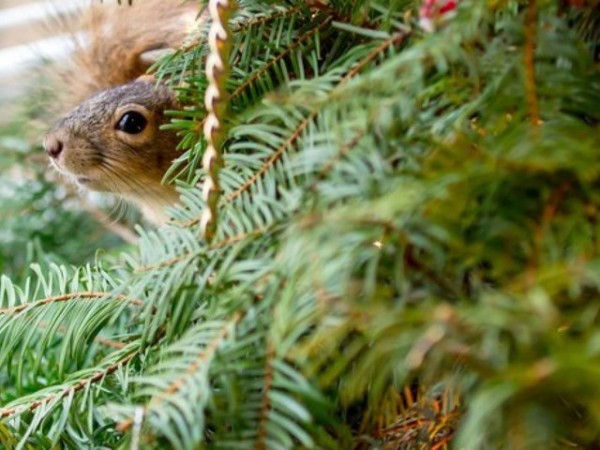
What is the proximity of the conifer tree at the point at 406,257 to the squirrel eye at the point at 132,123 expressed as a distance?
0.65 metres

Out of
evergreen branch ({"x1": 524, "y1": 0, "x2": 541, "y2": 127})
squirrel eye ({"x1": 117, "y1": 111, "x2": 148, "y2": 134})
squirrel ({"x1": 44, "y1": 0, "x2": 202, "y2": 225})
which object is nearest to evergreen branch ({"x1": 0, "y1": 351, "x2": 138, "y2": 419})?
evergreen branch ({"x1": 524, "y1": 0, "x2": 541, "y2": 127})

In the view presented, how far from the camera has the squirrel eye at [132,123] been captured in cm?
107

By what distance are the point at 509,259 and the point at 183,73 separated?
29cm

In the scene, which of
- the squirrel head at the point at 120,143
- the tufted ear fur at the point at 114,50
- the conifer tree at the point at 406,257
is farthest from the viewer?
the tufted ear fur at the point at 114,50

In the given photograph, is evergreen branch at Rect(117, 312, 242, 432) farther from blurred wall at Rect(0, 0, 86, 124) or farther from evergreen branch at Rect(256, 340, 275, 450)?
blurred wall at Rect(0, 0, 86, 124)

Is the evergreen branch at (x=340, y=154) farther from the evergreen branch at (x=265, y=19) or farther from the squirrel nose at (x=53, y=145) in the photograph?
the squirrel nose at (x=53, y=145)

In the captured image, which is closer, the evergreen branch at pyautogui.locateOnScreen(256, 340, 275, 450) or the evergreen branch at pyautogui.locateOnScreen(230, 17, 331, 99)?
the evergreen branch at pyautogui.locateOnScreen(256, 340, 275, 450)

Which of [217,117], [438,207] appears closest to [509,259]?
[438,207]

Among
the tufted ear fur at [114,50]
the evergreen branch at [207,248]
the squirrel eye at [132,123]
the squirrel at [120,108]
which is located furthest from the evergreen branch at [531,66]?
the tufted ear fur at [114,50]

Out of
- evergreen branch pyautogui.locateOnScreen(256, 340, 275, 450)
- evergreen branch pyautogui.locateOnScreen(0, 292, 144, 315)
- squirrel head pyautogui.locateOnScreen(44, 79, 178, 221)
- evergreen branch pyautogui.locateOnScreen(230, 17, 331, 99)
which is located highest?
evergreen branch pyautogui.locateOnScreen(230, 17, 331, 99)

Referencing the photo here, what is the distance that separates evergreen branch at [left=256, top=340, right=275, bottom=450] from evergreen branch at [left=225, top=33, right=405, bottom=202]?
87 mm

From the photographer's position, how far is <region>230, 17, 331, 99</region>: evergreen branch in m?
0.48

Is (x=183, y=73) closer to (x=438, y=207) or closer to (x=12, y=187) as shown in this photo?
(x=438, y=207)

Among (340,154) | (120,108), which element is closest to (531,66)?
(340,154)
